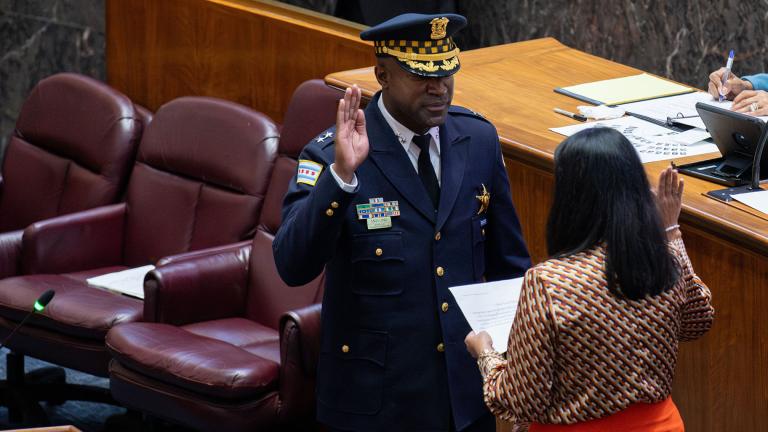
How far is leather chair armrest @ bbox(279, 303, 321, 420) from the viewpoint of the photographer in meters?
3.56

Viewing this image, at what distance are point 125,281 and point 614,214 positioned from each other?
2.64m

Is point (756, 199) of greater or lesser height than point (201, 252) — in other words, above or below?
above

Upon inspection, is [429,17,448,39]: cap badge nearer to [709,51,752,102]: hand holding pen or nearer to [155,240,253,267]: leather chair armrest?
[709,51,752,102]: hand holding pen

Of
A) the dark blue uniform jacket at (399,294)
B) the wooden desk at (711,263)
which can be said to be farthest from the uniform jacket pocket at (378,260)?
the wooden desk at (711,263)

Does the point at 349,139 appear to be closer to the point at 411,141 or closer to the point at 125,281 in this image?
the point at 411,141

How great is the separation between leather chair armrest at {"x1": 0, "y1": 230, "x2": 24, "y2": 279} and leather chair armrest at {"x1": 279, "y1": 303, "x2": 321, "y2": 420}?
1537 millimetres

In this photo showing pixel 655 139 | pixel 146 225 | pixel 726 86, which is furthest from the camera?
pixel 146 225

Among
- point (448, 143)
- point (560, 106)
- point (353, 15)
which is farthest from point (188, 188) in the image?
point (448, 143)

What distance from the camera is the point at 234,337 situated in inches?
157

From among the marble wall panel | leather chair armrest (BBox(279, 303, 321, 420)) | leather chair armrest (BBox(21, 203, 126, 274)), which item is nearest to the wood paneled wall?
the marble wall panel

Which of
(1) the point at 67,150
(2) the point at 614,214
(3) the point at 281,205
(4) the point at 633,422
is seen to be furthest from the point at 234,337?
(2) the point at 614,214

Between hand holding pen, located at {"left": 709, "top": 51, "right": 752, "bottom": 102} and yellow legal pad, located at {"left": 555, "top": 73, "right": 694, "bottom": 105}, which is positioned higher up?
hand holding pen, located at {"left": 709, "top": 51, "right": 752, "bottom": 102}

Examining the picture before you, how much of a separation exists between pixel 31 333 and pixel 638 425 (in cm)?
253

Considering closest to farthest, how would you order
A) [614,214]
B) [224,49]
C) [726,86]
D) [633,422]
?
[614,214], [633,422], [726,86], [224,49]
